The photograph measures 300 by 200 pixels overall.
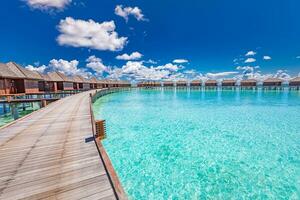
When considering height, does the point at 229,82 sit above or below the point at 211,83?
above

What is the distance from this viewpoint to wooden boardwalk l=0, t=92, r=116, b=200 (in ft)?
8.09

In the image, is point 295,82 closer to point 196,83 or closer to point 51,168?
point 196,83

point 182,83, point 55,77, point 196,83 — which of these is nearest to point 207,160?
point 55,77

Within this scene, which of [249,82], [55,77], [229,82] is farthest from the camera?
[229,82]

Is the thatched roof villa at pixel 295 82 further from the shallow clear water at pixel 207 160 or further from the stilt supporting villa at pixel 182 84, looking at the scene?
the shallow clear water at pixel 207 160

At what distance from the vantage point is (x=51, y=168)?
3.18m

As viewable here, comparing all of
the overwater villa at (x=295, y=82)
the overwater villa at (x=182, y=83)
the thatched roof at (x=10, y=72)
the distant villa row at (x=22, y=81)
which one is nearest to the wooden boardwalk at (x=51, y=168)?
the thatched roof at (x=10, y=72)

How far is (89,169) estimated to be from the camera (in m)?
3.11

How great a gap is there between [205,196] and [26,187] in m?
4.27

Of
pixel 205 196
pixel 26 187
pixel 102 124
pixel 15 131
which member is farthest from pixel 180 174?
pixel 15 131

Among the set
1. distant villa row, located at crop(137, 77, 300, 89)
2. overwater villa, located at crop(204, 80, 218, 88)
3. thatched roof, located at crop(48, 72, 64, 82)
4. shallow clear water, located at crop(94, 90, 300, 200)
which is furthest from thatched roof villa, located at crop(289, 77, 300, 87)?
thatched roof, located at crop(48, 72, 64, 82)

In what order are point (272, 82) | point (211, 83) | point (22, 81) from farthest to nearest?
point (211, 83)
point (272, 82)
point (22, 81)

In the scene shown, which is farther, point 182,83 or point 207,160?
point 182,83

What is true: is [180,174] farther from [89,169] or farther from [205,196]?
[89,169]
